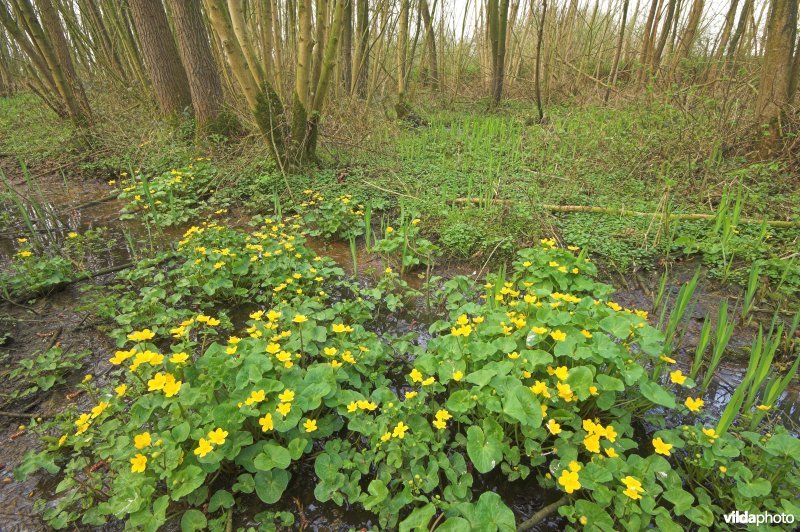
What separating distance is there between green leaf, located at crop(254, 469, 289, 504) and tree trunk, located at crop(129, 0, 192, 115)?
6023 mm

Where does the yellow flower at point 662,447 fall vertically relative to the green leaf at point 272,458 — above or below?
above

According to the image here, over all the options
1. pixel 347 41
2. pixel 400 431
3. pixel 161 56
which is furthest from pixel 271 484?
pixel 347 41

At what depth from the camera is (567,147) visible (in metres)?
5.25

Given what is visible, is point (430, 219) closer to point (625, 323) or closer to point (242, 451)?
point (625, 323)

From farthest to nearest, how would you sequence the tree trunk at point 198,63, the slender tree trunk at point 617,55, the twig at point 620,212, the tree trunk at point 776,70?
the slender tree trunk at point 617,55 < the tree trunk at point 198,63 < the tree trunk at point 776,70 < the twig at point 620,212

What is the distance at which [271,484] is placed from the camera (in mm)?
1480

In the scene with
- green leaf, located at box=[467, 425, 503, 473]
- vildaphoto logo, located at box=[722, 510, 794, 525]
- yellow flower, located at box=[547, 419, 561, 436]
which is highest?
yellow flower, located at box=[547, 419, 561, 436]

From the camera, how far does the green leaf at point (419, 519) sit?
4.20ft

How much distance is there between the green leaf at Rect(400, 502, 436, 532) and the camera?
50.4 inches

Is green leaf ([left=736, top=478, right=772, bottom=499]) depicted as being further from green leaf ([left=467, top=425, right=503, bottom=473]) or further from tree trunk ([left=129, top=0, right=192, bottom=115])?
tree trunk ([left=129, top=0, right=192, bottom=115])

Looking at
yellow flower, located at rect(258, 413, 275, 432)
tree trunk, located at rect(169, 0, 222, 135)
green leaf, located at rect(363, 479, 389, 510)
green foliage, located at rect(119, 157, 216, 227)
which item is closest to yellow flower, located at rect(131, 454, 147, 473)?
yellow flower, located at rect(258, 413, 275, 432)

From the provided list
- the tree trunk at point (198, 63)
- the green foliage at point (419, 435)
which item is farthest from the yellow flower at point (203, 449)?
the tree trunk at point (198, 63)

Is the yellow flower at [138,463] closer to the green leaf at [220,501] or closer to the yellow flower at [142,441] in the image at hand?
the yellow flower at [142,441]

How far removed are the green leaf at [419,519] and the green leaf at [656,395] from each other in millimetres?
961
